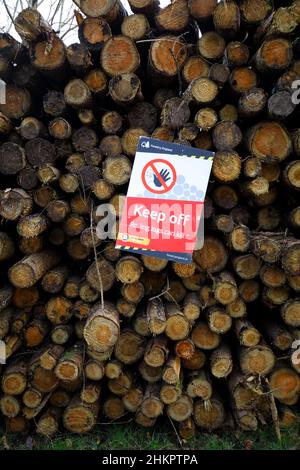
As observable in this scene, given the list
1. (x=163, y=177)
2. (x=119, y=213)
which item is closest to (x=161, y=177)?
(x=163, y=177)

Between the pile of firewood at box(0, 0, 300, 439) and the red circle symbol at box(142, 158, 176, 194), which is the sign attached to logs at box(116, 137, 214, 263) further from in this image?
the pile of firewood at box(0, 0, 300, 439)

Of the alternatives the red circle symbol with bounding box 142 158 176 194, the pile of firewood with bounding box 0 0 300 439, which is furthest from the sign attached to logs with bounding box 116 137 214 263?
the pile of firewood with bounding box 0 0 300 439

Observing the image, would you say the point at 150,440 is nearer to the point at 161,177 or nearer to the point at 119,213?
the point at 119,213

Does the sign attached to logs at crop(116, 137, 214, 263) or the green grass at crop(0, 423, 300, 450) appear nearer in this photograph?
the sign attached to logs at crop(116, 137, 214, 263)

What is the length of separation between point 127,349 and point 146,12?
2281 millimetres

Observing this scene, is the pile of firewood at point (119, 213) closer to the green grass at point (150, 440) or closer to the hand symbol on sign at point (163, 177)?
the green grass at point (150, 440)

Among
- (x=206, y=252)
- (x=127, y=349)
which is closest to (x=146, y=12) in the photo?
(x=206, y=252)

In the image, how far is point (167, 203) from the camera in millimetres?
2596

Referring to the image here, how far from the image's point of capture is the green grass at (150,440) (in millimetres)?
2744

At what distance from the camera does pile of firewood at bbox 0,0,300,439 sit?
8.77 ft

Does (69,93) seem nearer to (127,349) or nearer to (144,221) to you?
(144,221)

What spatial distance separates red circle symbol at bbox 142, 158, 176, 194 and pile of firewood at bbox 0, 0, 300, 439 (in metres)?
0.16

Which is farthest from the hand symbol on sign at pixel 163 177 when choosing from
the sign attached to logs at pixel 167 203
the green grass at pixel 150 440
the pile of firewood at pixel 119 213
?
the green grass at pixel 150 440

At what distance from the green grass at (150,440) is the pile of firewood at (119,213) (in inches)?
3.0
